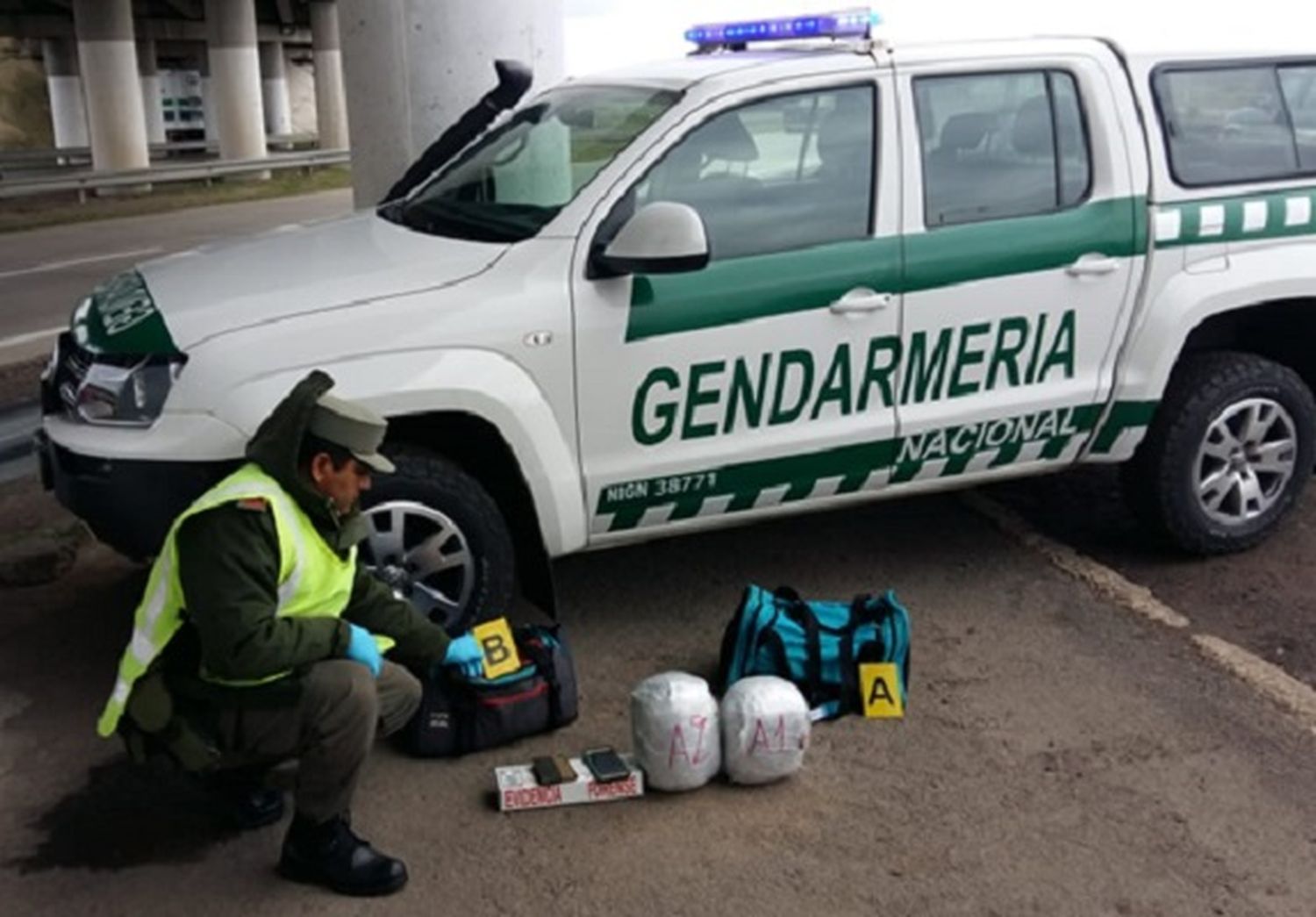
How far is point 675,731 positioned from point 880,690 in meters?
0.81

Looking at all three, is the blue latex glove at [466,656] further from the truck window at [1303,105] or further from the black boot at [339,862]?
the truck window at [1303,105]

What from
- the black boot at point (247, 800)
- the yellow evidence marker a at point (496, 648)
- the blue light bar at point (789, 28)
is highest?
the blue light bar at point (789, 28)

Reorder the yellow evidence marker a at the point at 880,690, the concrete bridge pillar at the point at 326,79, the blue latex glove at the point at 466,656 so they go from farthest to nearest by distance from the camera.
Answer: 1. the concrete bridge pillar at the point at 326,79
2. the yellow evidence marker a at the point at 880,690
3. the blue latex glove at the point at 466,656

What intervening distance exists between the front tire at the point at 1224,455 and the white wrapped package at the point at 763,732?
2103 millimetres

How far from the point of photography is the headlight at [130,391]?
12.9ft

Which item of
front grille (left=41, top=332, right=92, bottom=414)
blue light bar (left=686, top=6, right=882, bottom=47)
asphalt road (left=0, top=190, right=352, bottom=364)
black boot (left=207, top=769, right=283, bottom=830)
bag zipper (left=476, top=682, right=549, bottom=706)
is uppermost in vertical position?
blue light bar (left=686, top=6, right=882, bottom=47)

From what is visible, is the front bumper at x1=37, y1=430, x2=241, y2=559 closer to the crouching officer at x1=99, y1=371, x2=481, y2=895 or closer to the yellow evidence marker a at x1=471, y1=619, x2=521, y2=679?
the crouching officer at x1=99, y1=371, x2=481, y2=895

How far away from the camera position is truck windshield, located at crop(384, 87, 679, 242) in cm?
443

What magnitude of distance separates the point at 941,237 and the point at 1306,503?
261cm

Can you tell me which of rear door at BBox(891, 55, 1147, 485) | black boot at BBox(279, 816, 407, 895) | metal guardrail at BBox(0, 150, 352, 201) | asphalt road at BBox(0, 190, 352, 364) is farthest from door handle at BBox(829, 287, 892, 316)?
metal guardrail at BBox(0, 150, 352, 201)

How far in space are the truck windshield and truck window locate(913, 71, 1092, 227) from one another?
36.4 inches

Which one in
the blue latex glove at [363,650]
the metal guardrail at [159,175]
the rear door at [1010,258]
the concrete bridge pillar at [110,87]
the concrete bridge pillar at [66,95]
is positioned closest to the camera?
the blue latex glove at [363,650]

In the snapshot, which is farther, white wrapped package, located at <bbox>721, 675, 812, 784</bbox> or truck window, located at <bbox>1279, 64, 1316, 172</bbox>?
truck window, located at <bbox>1279, 64, 1316, 172</bbox>

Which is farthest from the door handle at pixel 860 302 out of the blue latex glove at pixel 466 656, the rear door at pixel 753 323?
the blue latex glove at pixel 466 656
